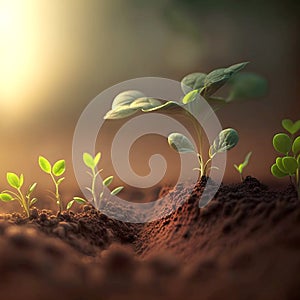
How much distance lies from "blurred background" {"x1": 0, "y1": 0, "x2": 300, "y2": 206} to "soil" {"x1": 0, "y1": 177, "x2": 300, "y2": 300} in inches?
25.8

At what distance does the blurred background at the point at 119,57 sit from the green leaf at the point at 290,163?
531 millimetres

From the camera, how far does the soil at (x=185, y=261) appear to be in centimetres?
42

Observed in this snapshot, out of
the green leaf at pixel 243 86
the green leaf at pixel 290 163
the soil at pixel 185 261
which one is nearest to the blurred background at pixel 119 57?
the green leaf at pixel 243 86

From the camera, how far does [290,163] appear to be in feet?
2.38

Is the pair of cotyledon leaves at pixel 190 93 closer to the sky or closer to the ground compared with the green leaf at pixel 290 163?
closer to the sky

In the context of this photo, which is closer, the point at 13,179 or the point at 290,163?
the point at 290,163

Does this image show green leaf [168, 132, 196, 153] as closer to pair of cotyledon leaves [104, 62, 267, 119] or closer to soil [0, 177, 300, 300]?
pair of cotyledon leaves [104, 62, 267, 119]

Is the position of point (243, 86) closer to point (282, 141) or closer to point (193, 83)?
point (193, 83)

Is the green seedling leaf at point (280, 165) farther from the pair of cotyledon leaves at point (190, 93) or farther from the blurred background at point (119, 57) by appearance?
the blurred background at point (119, 57)

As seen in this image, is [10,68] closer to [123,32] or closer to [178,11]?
[123,32]

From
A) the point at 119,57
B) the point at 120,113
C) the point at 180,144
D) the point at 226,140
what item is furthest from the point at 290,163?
the point at 119,57

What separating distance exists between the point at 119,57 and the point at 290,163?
101 cm

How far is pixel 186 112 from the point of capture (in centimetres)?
87

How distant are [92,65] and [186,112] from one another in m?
0.77
